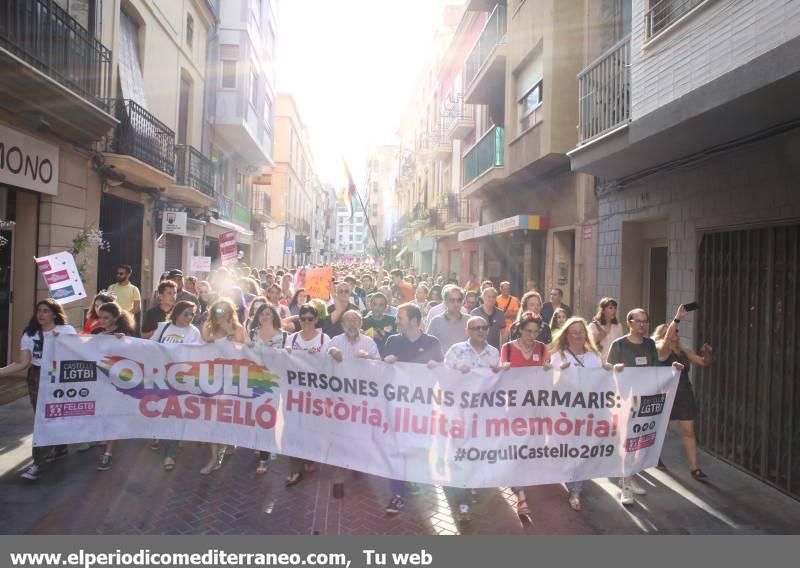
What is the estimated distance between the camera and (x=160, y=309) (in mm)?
6977

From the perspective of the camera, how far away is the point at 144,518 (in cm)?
456

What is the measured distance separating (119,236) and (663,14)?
1213cm

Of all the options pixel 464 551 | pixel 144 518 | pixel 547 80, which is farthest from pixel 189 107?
pixel 464 551

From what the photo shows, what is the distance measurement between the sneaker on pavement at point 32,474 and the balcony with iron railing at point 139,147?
7631mm

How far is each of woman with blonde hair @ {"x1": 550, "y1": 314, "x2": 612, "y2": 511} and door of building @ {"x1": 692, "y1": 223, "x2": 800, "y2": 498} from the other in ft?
6.50

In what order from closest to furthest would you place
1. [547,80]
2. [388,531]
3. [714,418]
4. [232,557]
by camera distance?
[232,557] < [388,531] < [714,418] < [547,80]

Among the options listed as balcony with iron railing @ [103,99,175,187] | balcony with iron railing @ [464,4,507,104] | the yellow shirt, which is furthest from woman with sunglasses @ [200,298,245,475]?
balcony with iron railing @ [464,4,507,104]

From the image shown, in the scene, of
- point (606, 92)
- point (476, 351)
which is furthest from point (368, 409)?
point (606, 92)

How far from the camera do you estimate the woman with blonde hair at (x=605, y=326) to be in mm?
6684

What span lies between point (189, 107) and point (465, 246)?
11760 mm

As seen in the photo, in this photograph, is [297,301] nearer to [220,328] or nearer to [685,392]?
[220,328]

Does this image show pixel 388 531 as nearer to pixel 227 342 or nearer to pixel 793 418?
pixel 227 342

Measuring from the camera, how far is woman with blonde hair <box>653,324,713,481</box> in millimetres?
5711

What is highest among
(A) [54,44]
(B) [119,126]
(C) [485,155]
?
(C) [485,155]
